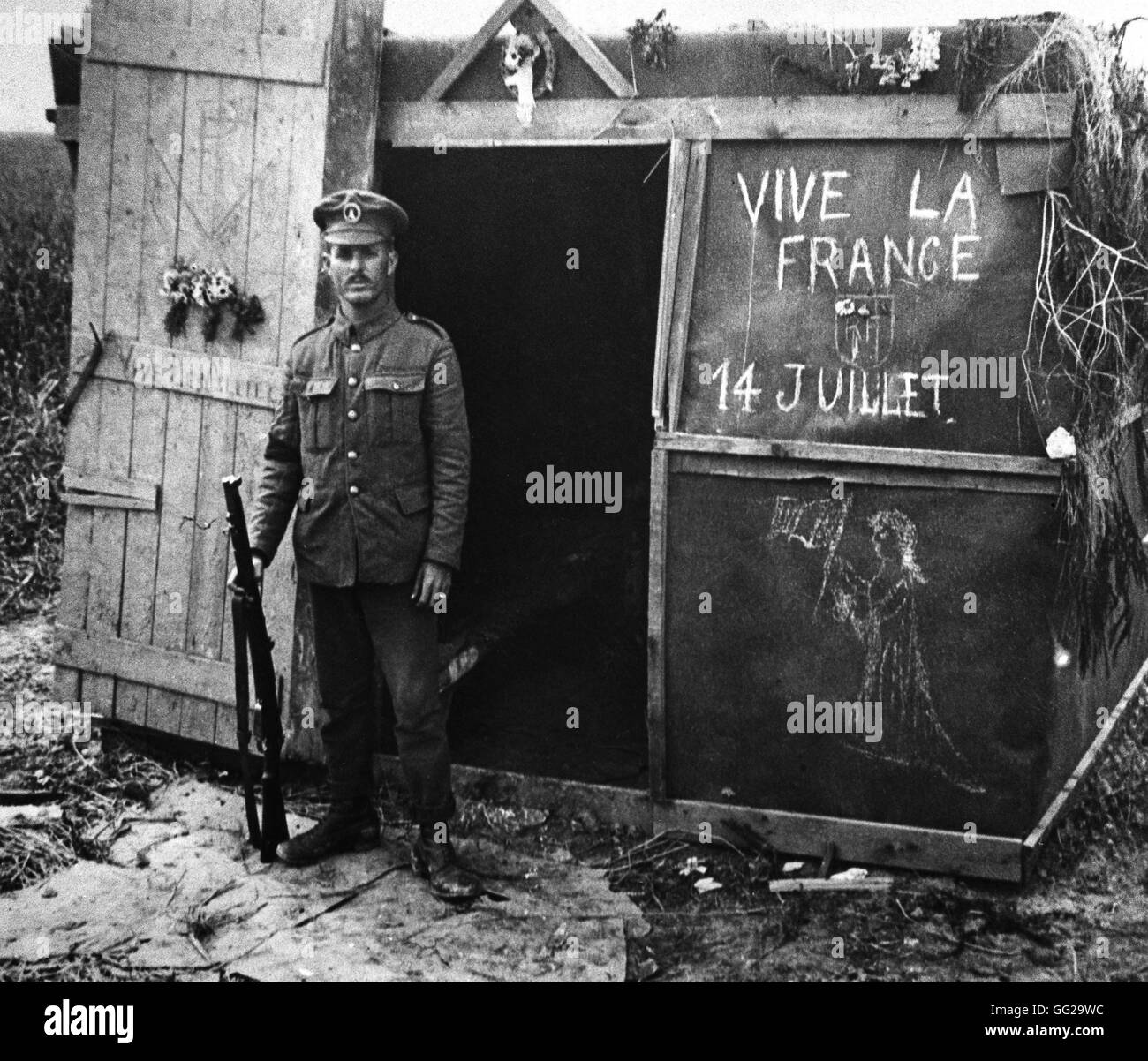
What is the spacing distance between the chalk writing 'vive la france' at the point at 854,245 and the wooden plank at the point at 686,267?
161mm

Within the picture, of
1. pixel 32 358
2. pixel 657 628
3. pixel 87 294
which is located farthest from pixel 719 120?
pixel 32 358

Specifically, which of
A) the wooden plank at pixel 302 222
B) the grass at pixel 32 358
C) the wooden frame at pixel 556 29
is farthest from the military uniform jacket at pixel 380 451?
the grass at pixel 32 358

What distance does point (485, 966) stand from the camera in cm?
386

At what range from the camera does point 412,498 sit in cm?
426

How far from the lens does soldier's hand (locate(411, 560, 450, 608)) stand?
4.22m

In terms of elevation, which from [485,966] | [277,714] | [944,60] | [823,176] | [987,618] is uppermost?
[944,60]

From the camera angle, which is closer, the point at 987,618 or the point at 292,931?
the point at 292,931

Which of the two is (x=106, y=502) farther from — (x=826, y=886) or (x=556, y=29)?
(x=826, y=886)

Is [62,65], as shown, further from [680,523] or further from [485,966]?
[485,966]

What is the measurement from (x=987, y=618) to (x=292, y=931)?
2758mm

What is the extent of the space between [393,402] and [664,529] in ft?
3.89

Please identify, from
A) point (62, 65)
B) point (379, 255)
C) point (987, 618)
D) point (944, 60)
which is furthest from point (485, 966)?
point (62, 65)
